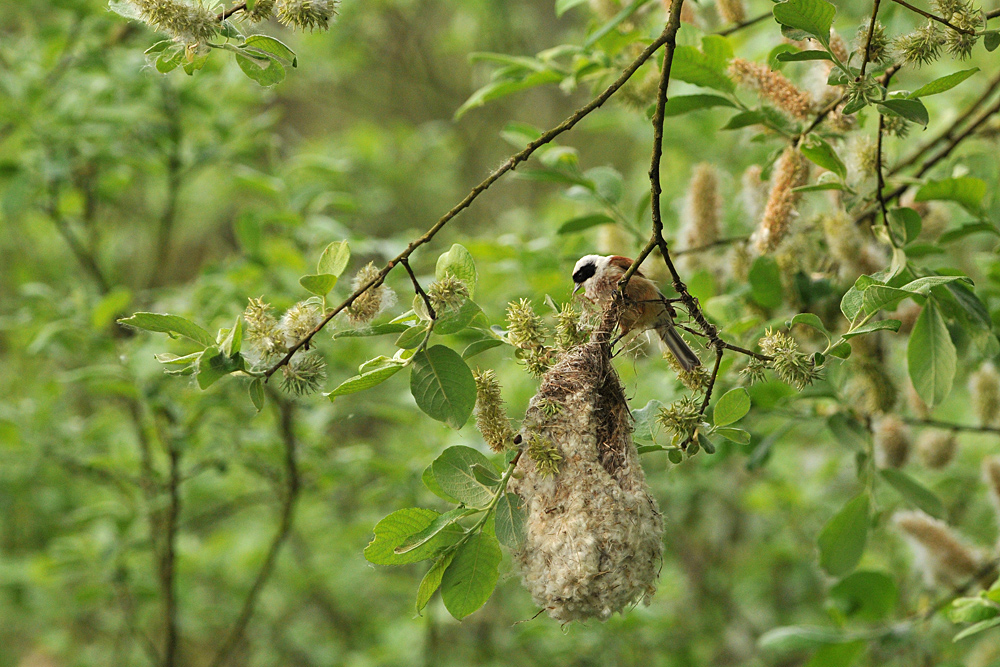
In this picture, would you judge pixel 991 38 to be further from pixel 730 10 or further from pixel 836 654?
pixel 836 654

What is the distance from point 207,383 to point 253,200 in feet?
19.2

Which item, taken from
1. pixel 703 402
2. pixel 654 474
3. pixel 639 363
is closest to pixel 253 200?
pixel 654 474

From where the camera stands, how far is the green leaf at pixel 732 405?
1.39 meters

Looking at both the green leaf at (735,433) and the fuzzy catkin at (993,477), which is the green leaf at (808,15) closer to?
the green leaf at (735,433)

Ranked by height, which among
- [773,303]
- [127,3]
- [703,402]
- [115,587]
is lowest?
[115,587]

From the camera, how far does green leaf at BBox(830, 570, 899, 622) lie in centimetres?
246

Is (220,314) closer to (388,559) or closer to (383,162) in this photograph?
(388,559)

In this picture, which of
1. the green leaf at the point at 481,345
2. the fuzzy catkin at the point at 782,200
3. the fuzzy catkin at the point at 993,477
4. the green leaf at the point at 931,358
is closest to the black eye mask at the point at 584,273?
the fuzzy catkin at the point at 782,200

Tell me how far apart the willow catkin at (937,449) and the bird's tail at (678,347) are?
1452 mm

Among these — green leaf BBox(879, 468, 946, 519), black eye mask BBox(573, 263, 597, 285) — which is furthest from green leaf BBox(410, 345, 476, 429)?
green leaf BBox(879, 468, 946, 519)

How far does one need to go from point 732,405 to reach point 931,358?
386 mm

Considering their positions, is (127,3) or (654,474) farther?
(654,474)

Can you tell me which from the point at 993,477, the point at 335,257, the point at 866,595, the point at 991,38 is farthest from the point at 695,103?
the point at 866,595

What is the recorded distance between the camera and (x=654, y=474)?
390cm
